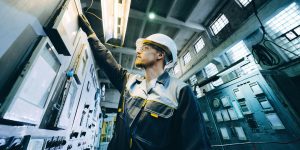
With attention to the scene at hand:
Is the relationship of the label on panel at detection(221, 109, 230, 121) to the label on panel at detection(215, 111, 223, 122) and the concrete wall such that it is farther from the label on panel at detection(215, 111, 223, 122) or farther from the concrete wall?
the concrete wall

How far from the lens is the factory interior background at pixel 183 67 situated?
1.20 meters

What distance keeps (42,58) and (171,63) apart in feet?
5.71

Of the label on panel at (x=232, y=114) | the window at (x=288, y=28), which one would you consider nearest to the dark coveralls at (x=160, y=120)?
the label on panel at (x=232, y=114)

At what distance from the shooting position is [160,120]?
139 cm

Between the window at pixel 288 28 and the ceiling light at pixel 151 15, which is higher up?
the ceiling light at pixel 151 15

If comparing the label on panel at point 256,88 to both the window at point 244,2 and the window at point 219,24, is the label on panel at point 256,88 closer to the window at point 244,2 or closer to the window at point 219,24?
the window at point 244,2

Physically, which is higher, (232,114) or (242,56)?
(242,56)

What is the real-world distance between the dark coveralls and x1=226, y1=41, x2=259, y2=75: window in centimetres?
588

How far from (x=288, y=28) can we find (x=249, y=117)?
3438 millimetres

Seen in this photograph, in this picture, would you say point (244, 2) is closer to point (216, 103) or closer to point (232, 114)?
point (216, 103)

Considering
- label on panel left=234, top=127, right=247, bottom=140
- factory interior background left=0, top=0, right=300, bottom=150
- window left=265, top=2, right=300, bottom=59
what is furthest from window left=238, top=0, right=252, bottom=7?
label on panel left=234, top=127, right=247, bottom=140

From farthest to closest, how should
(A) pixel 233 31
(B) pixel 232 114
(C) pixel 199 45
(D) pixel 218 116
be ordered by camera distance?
(C) pixel 199 45 → (A) pixel 233 31 → (D) pixel 218 116 → (B) pixel 232 114

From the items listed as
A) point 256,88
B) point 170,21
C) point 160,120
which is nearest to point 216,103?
point 256,88

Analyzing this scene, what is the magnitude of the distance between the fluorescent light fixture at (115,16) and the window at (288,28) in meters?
5.34
